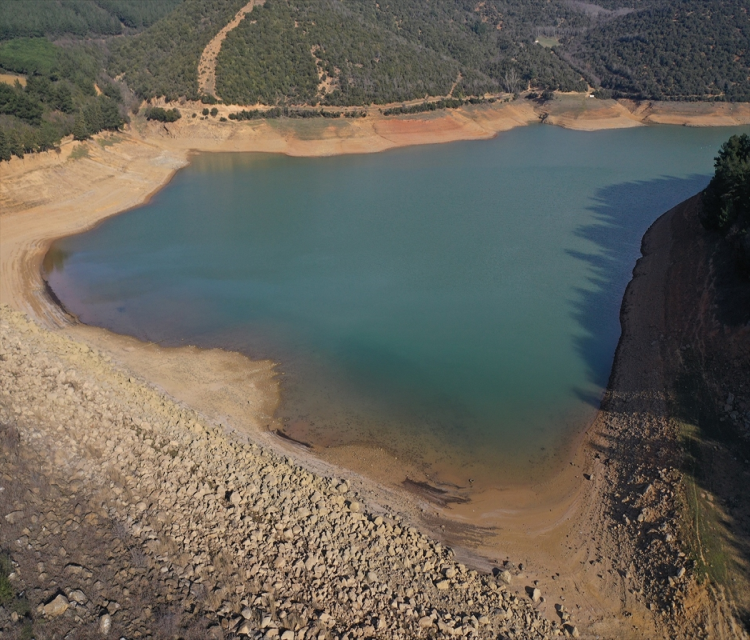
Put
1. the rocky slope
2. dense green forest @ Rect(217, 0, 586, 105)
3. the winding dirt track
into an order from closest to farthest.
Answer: the rocky slope < the winding dirt track < dense green forest @ Rect(217, 0, 586, 105)

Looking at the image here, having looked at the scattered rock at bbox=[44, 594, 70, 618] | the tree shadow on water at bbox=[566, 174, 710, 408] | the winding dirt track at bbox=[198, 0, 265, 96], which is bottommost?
the scattered rock at bbox=[44, 594, 70, 618]

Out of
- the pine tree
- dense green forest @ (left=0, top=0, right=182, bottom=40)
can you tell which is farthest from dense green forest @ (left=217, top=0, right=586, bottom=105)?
dense green forest @ (left=0, top=0, right=182, bottom=40)

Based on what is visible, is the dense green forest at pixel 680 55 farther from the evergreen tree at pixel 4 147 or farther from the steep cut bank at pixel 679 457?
the evergreen tree at pixel 4 147

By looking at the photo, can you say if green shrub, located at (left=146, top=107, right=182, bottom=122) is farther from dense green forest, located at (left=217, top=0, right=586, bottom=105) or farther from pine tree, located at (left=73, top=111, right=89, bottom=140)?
pine tree, located at (left=73, top=111, right=89, bottom=140)

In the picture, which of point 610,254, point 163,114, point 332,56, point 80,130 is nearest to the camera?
point 610,254

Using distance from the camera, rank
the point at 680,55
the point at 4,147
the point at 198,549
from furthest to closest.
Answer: the point at 680,55, the point at 4,147, the point at 198,549

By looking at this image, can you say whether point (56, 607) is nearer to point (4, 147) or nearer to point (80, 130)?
point (4, 147)

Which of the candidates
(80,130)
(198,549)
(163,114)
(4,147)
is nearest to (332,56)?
(163,114)
